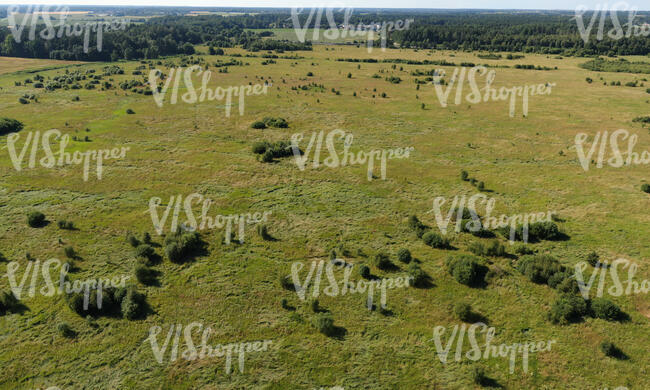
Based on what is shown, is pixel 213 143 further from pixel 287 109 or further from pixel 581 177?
pixel 581 177

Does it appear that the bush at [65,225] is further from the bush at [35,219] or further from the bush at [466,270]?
the bush at [466,270]

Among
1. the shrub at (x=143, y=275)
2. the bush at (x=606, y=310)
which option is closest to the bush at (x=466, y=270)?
the bush at (x=606, y=310)

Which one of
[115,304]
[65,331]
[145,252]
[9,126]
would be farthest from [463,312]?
[9,126]

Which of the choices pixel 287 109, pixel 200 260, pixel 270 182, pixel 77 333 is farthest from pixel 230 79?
pixel 77 333

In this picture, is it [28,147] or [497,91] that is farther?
[497,91]

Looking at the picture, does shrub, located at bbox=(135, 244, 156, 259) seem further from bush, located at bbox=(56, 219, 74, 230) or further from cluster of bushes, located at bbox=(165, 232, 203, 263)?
bush, located at bbox=(56, 219, 74, 230)

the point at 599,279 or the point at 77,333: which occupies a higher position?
the point at 599,279
